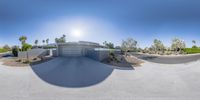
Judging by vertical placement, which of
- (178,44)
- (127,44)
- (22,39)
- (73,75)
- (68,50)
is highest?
(22,39)

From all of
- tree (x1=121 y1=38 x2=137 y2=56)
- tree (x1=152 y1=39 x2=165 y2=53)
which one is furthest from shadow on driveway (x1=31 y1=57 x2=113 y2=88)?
tree (x1=152 y1=39 x2=165 y2=53)

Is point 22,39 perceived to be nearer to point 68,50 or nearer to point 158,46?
point 68,50

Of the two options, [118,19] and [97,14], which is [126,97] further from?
[118,19]

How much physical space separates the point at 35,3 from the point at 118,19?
7919 mm

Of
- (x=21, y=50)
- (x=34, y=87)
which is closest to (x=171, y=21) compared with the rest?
(x=34, y=87)

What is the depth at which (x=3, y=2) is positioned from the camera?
11539mm

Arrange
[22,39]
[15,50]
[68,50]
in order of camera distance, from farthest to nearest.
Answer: [68,50] < [15,50] < [22,39]

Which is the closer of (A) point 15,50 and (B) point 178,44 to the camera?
(A) point 15,50

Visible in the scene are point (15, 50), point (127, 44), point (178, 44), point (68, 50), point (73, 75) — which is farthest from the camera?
point (178, 44)

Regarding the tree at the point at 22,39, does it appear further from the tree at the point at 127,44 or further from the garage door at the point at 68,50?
the tree at the point at 127,44

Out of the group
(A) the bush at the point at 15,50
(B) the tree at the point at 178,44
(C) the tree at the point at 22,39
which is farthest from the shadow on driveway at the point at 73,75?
(B) the tree at the point at 178,44

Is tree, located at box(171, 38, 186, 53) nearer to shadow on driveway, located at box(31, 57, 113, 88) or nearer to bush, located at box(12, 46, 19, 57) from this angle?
shadow on driveway, located at box(31, 57, 113, 88)

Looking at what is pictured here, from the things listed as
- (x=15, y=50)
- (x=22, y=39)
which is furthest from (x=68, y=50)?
(x=15, y=50)

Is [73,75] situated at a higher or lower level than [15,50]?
lower
